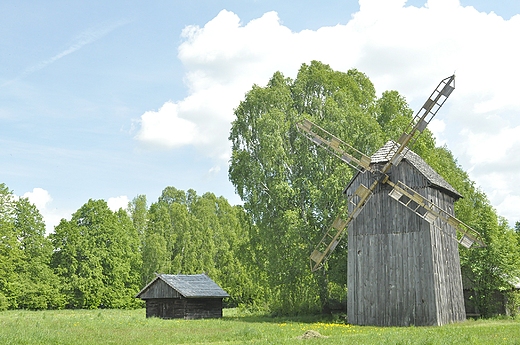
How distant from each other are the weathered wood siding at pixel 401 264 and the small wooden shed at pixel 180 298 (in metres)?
13.0

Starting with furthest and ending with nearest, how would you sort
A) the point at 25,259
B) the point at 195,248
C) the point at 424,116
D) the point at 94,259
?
the point at 195,248 < the point at 94,259 < the point at 25,259 < the point at 424,116

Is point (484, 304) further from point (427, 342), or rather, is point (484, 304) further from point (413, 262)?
point (427, 342)

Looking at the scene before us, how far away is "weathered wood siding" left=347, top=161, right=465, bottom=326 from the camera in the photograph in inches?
1077

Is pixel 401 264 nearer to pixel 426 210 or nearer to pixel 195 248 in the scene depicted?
pixel 426 210

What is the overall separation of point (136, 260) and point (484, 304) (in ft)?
137

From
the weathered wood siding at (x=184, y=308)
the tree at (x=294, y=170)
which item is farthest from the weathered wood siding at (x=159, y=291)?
the tree at (x=294, y=170)

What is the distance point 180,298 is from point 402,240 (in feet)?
55.3

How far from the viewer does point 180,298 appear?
124 feet

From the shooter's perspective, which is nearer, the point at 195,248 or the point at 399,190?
the point at 399,190

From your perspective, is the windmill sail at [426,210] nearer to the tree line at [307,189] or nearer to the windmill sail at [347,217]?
the windmill sail at [347,217]

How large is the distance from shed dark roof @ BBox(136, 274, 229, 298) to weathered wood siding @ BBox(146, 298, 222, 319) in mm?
553

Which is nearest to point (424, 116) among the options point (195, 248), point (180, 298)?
point (180, 298)

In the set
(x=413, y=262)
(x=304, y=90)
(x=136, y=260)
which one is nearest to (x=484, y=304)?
(x=413, y=262)

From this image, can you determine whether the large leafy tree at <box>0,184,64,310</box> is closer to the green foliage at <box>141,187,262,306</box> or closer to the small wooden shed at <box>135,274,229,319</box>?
the green foliage at <box>141,187,262,306</box>
